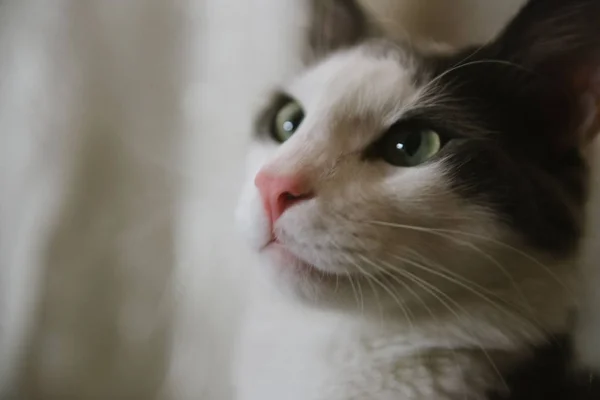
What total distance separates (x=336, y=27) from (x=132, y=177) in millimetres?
357

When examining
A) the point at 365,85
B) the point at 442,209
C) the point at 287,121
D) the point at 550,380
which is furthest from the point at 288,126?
the point at 550,380

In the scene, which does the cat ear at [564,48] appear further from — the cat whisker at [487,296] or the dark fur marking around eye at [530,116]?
the cat whisker at [487,296]

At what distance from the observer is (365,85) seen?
0.70 metres

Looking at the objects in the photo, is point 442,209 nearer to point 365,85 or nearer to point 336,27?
point 365,85

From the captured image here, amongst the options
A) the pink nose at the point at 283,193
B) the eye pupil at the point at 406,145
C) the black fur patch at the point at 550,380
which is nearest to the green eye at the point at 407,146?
the eye pupil at the point at 406,145

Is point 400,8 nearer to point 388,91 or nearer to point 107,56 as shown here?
point 388,91

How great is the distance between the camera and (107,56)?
923 millimetres

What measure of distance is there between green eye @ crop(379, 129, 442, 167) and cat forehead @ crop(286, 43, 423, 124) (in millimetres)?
18

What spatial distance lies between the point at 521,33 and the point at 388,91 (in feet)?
0.44

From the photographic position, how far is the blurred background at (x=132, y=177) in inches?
35.0

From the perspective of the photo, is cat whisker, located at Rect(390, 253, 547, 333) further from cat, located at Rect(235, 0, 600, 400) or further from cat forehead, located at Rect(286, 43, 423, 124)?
cat forehead, located at Rect(286, 43, 423, 124)

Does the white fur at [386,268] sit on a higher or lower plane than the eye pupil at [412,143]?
lower

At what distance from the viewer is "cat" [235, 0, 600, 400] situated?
0.63 meters

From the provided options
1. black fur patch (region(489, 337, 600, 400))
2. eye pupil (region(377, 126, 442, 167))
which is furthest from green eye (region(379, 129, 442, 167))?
black fur patch (region(489, 337, 600, 400))
